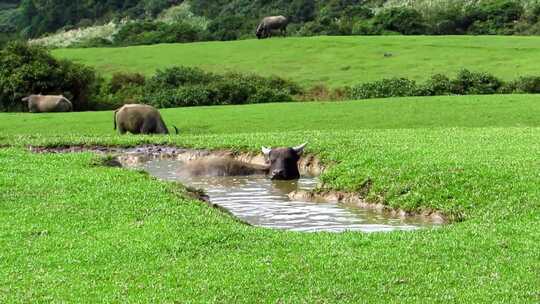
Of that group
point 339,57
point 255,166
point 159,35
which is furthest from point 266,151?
point 159,35

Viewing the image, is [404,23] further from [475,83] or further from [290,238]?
[290,238]

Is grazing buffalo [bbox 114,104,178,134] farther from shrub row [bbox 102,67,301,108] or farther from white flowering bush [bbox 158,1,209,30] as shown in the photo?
white flowering bush [bbox 158,1,209,30]

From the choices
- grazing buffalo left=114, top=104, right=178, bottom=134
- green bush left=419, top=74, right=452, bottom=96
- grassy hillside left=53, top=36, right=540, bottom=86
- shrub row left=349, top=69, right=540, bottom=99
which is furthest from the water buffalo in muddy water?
grassy hillside left=53, top=36, right=540, bottom=86

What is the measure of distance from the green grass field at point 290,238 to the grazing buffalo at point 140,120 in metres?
5.38

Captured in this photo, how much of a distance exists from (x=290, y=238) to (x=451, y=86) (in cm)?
2748

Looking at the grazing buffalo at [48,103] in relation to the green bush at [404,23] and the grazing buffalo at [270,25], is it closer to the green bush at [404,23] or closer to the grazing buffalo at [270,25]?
the grazing buffalo at [270,25]

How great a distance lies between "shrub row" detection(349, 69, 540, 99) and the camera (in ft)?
126

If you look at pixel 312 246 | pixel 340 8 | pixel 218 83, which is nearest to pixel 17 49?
pixel 218 83

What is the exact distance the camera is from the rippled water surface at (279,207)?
16.0 m

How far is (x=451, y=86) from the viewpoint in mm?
39156

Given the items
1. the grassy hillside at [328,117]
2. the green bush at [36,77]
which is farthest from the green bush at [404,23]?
the grassy hillside at [328,117]

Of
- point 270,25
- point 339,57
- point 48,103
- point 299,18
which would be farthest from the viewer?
point 299,18

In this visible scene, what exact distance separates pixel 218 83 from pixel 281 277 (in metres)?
29.6

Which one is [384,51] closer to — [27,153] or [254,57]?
[254,57]
